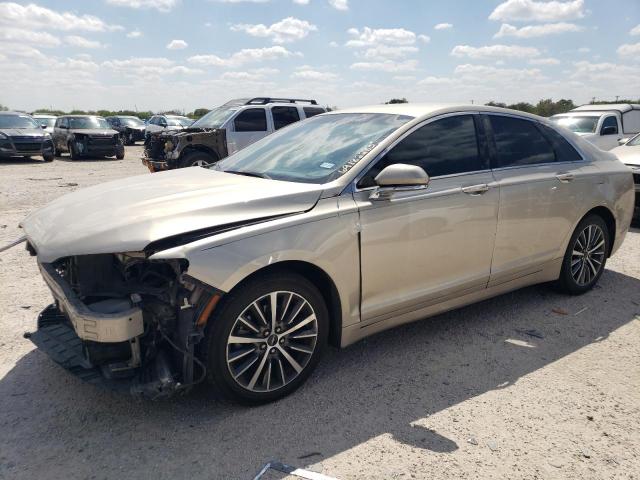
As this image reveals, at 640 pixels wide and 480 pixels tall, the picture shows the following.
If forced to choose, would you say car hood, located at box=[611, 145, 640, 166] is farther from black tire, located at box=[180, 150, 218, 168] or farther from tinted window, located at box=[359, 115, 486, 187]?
black tire, located at box=[180, 150, 218, 168]

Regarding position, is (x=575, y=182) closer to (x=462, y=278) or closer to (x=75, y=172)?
(x=462, y=278)

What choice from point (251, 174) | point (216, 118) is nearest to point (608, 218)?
point (251, 174)

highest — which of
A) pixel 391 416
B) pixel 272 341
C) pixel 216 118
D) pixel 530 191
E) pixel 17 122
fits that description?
pixel 17 122

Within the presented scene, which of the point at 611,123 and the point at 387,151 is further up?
the point at 611,123

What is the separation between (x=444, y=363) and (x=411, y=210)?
43.8 inches

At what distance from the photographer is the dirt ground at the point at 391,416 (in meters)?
2.49

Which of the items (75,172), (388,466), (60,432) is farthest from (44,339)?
(75,172)

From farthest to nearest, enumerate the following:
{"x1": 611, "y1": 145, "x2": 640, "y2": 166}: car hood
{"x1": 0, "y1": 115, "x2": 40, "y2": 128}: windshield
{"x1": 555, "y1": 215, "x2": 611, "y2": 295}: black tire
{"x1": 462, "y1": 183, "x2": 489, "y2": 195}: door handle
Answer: {"x1": 0, "y1": 115, "x2": 40, "y2": 128}: windshield, {"x1": 611, "y1": 145, "x2": 640, "y2": 166}: car hood, {"x1": 555, "y1": 215, "x2": 611, "y2": 295}: black tire, {"x1": 462, "y1": 183, "x2": 489, "y2": 195}: door handle

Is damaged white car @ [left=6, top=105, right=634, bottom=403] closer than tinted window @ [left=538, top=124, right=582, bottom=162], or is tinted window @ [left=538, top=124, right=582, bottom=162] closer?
damaged white car @ [left=6, top=105, right=634, bottom=403]

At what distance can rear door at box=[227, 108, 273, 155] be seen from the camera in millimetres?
11602

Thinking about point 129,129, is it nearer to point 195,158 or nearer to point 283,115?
point 283,115

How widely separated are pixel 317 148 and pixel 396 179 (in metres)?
0.77

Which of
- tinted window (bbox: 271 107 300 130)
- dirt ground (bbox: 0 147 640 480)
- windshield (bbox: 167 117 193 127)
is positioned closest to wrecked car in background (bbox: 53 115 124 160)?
windshield (bbox: 167 117 193 127)

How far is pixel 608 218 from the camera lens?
4824 mm
